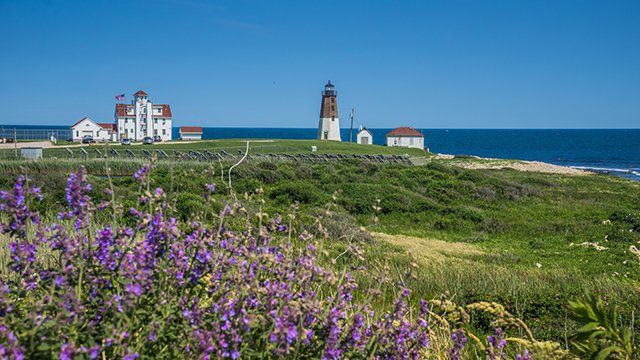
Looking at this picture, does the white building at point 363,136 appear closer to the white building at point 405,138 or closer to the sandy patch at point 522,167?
the white building at point 405,138

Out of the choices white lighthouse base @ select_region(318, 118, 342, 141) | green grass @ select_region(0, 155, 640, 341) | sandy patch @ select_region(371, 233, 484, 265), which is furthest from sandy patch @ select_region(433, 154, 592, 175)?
sandy patch @ select_region(371, 233, 484, 265)

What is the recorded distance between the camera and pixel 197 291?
117 inches

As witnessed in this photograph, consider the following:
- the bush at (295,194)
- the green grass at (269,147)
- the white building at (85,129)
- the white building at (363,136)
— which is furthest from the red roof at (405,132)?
the bush at (295,194)

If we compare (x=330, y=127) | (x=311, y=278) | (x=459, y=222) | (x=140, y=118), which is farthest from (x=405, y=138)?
(x=311, y=278)

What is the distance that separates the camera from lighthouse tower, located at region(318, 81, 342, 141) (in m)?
84.4

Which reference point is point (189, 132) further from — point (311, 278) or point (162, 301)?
point (162, 301)

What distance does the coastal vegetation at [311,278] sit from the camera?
7.90 ft

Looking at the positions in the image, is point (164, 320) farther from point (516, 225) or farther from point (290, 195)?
point (290, 195)

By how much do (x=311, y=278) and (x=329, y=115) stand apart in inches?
3233

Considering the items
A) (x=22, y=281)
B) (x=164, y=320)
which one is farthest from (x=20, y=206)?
(x=164, y=320)

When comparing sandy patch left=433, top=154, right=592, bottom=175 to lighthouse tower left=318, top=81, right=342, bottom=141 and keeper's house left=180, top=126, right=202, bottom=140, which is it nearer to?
lighthouse tower left=318, top=81, right=342, bottom=141

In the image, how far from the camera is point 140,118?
86.9 m

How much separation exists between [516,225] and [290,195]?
8589mm

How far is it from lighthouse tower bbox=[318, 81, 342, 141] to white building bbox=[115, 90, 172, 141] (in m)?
22.0
